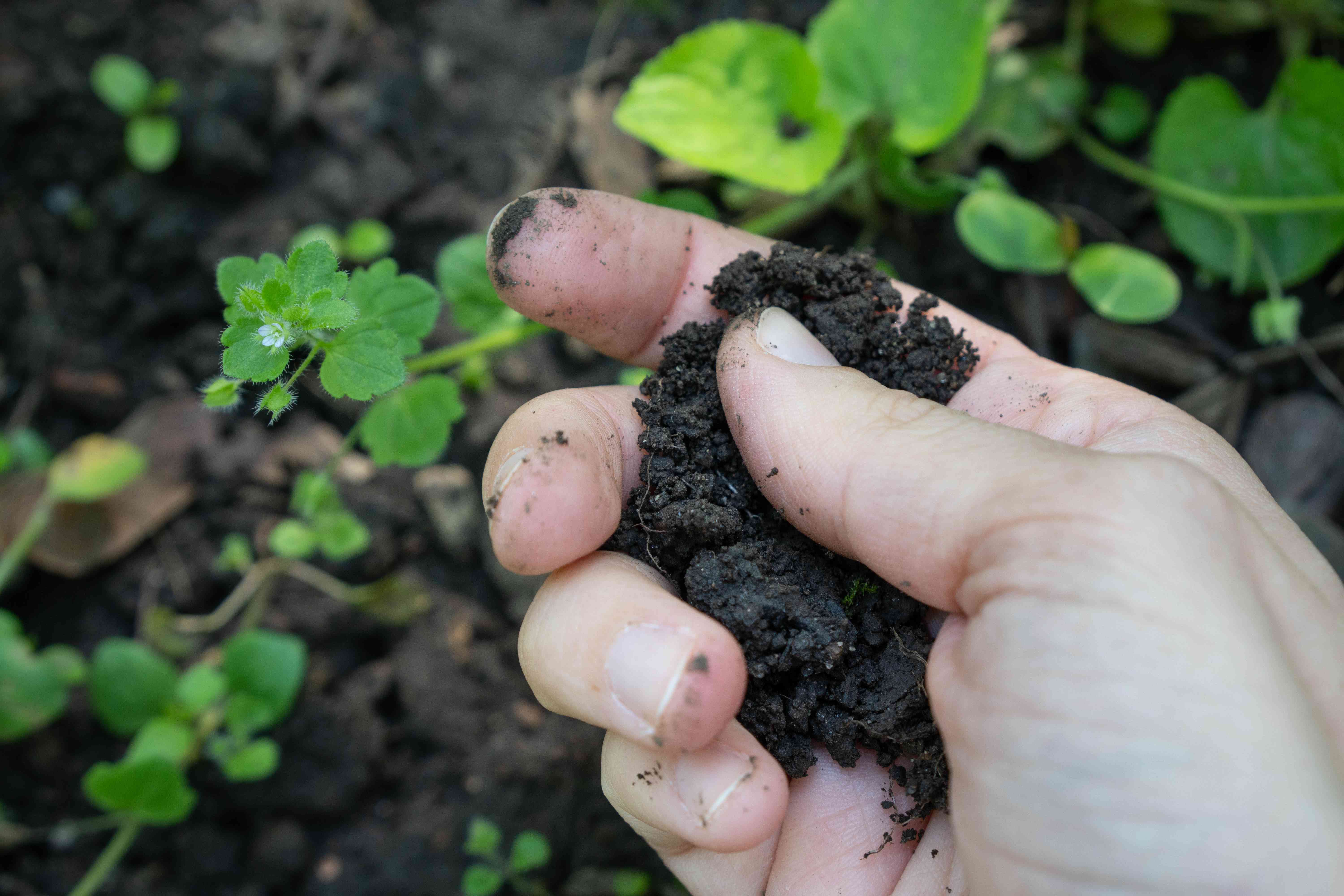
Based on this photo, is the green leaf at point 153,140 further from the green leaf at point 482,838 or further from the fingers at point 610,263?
the green leaf at point 482,838

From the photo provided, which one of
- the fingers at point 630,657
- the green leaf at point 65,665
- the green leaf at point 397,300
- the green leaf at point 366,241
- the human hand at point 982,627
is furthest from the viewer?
the green leaf at point 366,241

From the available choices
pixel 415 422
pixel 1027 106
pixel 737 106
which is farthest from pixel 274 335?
pixel 1027 106

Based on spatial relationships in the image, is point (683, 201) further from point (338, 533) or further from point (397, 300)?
point (338, 533)

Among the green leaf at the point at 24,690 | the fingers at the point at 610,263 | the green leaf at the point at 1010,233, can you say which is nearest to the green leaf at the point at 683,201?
the fingers at the point at 610,263

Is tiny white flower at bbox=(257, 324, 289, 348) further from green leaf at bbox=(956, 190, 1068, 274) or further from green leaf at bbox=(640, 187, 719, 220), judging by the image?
green leaf at bbox=(956, 190, 1068, 274)

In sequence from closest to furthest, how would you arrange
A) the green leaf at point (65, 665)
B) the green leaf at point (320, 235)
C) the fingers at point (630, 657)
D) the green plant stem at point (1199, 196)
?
the fingers at point (630, 657)
the green leaf at point (65, 665)
the green plant stem at point (1199, 196)
the green leaf at point (320, 235)

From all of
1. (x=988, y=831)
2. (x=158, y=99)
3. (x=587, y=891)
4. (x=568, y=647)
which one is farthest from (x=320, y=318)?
(x=158, y=99)
